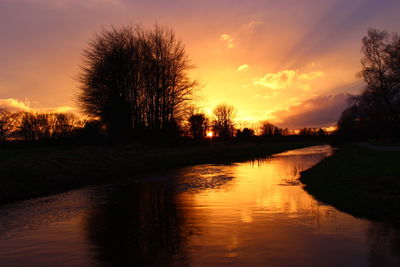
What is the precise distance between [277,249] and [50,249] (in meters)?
6.28

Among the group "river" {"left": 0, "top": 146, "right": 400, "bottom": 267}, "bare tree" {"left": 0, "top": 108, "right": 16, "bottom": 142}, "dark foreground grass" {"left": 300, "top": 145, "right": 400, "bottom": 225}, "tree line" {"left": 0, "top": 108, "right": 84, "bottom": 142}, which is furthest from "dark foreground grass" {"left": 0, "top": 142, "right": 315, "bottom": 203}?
"bare tree" {"left": 0, "top": 108, "right": 16, "bottom": 142}

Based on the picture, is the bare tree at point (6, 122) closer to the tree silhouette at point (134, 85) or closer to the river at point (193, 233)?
the tree silhouette at point (134, 85)

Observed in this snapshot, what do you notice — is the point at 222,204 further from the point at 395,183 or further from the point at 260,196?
the point at 395,183

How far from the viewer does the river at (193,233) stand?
727 centimetres

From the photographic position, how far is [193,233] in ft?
30.3

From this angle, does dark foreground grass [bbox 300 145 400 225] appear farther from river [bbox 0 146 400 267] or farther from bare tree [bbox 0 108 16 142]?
bare tree [bbox 0 108 16 142]

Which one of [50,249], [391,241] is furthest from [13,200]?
[391,241]

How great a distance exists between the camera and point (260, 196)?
14703 millimetres

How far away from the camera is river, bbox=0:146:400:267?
7266mm

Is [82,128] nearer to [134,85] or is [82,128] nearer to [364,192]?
[134,85]

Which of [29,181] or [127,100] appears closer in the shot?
[29,181]

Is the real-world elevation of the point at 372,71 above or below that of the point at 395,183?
above

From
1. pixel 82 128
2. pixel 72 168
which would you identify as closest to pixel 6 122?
pixel 82 128

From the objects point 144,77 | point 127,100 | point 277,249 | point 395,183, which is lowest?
point 277,249
